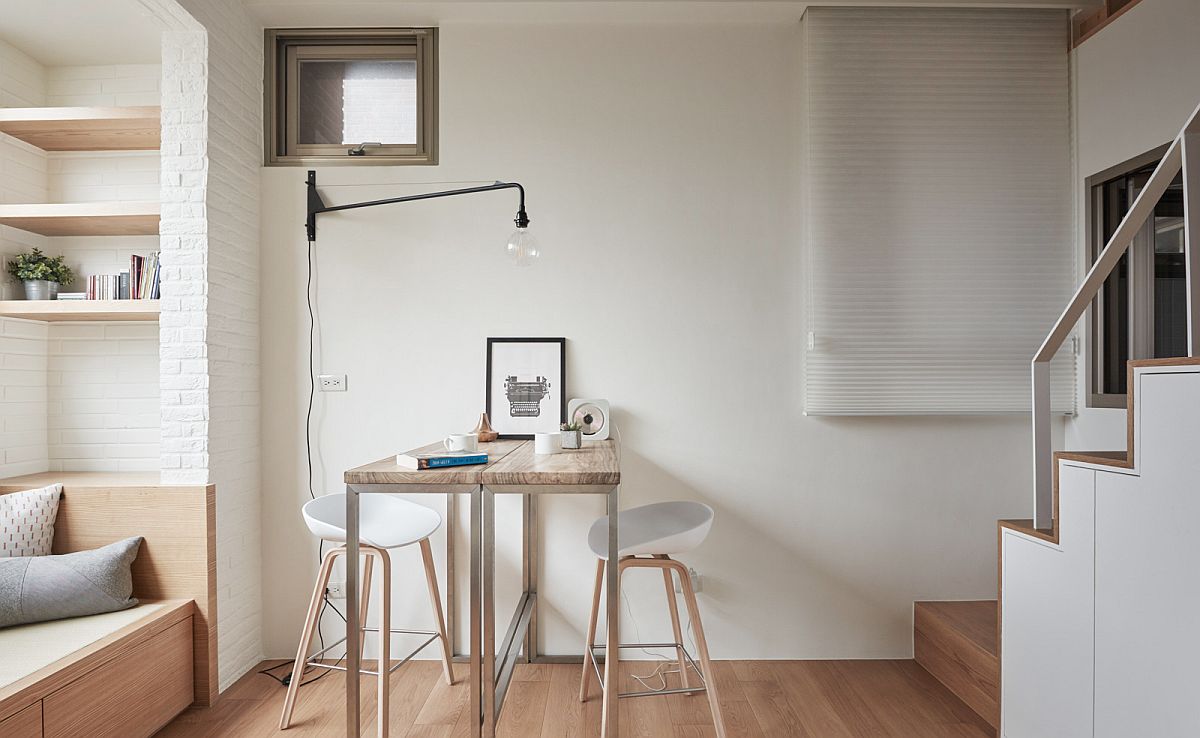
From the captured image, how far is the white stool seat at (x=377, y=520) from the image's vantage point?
224 cm

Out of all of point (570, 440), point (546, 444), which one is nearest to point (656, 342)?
point (570, 440)

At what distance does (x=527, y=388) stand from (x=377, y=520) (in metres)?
0.84

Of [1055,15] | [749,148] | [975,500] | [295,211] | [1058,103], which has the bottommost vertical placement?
[975,500]

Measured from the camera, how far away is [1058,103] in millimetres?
2994

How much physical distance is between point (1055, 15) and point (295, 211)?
138 inches

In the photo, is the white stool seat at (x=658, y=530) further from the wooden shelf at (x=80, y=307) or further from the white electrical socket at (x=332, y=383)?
the wooden shelf at (x=80, y=307)

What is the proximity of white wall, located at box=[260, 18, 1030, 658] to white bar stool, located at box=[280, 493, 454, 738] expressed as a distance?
0.39 meters

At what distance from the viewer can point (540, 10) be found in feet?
9.64

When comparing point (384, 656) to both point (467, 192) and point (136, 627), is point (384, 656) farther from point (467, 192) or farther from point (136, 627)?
point (467, 192)

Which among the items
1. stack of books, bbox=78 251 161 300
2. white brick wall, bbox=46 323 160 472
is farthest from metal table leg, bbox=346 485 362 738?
white brick wall, bbox=46 323 160 472

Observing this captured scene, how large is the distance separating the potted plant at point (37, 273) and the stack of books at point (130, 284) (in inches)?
2.1

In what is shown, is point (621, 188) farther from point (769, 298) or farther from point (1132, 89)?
point (1132, 89)

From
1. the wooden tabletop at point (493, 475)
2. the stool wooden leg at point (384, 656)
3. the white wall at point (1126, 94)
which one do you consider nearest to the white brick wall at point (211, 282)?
the stool wooden leg at point (384, 656)

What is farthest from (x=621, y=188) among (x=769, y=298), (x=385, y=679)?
(x=385, y=679)
